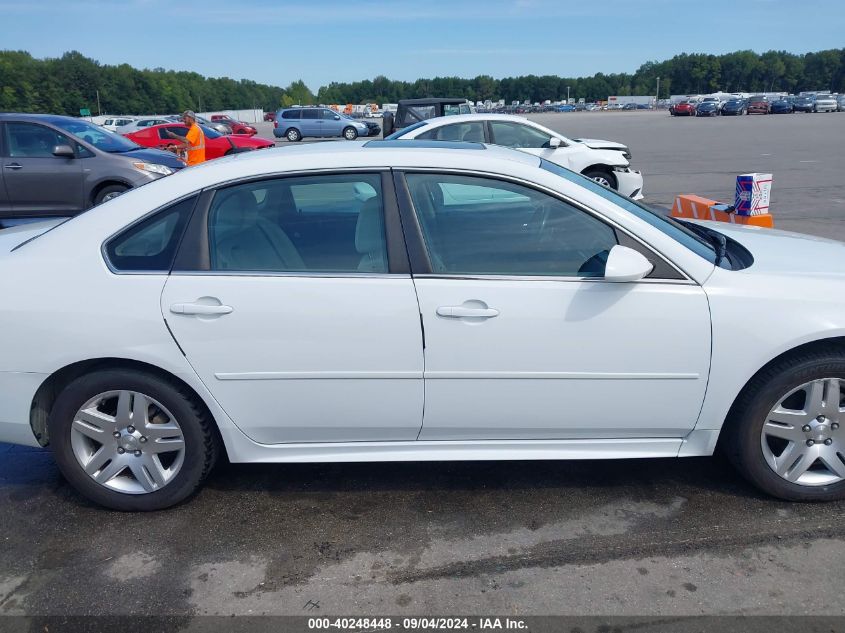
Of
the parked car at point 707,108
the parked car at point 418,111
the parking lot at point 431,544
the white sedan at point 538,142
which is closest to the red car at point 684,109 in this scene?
the parked car at point 707,108

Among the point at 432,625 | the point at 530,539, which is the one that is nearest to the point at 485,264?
the point at 530,539

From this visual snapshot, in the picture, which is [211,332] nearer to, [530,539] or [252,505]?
[252,505]

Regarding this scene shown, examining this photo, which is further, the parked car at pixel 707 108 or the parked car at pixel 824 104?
the parked car at pixel 824 104

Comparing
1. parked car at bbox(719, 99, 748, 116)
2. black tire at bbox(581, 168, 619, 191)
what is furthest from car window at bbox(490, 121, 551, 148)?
parked car at bbox(719, 99, 748, 116)

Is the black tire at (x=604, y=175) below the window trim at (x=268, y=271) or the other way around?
below

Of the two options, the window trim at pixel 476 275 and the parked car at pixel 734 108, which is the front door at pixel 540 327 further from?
the parked car at pixel 734 108

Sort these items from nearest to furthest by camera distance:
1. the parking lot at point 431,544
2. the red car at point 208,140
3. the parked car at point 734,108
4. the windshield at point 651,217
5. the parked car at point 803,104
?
the parking lot at point 431,544, the windshield at point 651,217, the red car at point 208,140, the parked car at point 734,108, the parked car at point 803,104

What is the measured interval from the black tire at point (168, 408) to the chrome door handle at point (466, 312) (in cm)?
118

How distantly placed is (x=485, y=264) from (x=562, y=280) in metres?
0.33

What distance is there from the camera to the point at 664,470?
11.9ft

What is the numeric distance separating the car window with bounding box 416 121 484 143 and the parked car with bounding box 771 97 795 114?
58.1m

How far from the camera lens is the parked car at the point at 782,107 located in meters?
59.5

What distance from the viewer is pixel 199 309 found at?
3.01m

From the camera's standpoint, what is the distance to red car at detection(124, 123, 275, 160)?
22.8 metres
